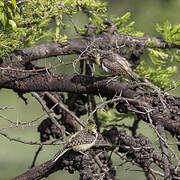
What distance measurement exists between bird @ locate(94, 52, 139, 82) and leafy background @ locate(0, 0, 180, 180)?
326cm

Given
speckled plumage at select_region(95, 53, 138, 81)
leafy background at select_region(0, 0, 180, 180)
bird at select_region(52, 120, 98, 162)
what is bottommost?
leafy background at select_region(0, 0, 180, 180)

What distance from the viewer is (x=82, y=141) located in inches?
69.2

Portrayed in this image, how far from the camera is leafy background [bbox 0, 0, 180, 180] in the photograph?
586 cm

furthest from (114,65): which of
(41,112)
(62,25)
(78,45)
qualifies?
(41,112)

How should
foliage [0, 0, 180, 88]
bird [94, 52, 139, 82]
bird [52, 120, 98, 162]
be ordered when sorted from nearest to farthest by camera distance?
bird [52, 120, 98, 162]
bird [94, 52, 139, 82]
foliage [0, 0, 180, 88]

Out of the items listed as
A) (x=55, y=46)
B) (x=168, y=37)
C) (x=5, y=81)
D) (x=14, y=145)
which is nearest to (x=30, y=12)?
(x=55, y=46)

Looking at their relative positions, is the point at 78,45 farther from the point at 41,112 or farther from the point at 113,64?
the point at 41,112

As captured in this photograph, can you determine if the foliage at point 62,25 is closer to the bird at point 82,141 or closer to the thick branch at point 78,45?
the thick branch at point 78,45

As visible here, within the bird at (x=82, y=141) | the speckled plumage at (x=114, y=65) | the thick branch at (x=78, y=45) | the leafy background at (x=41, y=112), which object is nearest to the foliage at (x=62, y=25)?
the thick branch at (x=78, y=45)

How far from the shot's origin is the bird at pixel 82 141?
1.74 m

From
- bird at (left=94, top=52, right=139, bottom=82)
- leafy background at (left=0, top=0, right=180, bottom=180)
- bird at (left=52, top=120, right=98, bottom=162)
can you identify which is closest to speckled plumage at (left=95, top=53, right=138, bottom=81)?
bird at (left=94, top=52, right=139, bottom=82)

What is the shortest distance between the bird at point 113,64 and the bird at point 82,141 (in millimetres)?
323

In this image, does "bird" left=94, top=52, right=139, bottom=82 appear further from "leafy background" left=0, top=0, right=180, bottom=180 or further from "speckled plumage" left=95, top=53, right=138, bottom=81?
"leafy background" left=0, top=0, right=180, bottom=180

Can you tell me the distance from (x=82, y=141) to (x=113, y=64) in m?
0.45
